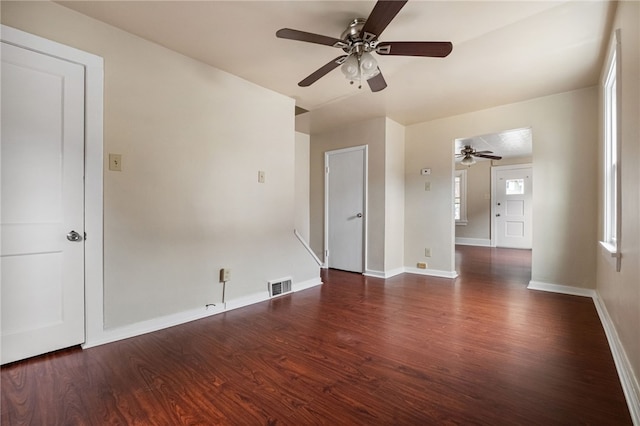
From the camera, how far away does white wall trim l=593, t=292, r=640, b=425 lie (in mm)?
1318

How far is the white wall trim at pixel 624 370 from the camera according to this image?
1.32m

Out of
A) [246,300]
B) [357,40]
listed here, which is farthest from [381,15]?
[246,300]

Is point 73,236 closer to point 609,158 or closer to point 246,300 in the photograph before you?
point 246,300

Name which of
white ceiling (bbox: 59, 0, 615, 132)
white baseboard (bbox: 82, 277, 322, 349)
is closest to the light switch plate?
white ceiling (bbox: 59, 0, 615, 132)

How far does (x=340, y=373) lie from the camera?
5.54 ft

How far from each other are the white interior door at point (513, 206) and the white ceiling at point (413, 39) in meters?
4.55

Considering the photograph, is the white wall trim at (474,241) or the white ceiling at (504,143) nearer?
the white ceiling at (504,143)

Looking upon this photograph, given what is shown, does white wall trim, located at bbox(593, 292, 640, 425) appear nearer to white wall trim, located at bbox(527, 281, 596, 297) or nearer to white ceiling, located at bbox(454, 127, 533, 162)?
white wall trim, located at bbox(527, 281, 596, 297)

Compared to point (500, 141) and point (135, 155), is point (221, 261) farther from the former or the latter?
point (500, 141)

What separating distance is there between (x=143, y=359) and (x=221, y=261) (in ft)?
3.47

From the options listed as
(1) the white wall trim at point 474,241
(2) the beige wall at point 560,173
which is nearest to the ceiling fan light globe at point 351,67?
(2) the beige wall at point 560,173

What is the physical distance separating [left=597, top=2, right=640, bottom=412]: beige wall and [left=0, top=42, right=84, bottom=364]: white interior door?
3.25 metres

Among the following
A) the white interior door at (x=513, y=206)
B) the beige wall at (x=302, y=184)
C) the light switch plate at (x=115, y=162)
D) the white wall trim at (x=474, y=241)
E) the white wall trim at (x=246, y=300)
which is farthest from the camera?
the white wall trim at (x=474, y=241)

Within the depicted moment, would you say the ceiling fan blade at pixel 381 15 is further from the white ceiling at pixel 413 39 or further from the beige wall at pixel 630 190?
the beige wall at pixel 630 190
